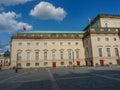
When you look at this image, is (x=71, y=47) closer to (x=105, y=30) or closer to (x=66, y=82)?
(x=105, y=30)

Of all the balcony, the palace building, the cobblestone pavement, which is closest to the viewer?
the cobblestone pavement

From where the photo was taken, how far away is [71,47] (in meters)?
66.0

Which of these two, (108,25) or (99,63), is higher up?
(108,25)

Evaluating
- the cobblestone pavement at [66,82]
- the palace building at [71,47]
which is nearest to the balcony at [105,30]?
the palace building at [71,47]

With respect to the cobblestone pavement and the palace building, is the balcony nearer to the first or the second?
the palace building

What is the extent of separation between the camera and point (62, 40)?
217ft

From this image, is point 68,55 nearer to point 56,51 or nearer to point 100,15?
point 56,51

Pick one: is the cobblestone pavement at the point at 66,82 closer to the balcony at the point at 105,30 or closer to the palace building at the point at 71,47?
the palace building at the point at 71,47

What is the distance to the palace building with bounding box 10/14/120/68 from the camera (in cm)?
5800

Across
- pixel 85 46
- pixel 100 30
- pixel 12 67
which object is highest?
pixel 100 30

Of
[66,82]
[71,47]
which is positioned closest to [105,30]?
[71,47]

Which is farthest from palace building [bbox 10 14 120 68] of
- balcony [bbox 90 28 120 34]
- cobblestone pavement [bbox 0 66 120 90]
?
cobblestone pavement [bbox 0 66 120 90]

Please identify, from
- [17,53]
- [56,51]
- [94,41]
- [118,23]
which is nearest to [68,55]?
[56,51]

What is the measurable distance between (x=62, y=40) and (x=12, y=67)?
25.7m
